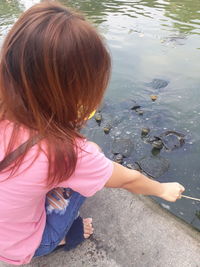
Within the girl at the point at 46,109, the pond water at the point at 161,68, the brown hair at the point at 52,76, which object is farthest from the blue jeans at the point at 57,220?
the pond water at the point at 161,68

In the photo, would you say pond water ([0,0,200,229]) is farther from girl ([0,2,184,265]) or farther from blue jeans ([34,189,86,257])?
girl ([0,2,184,265])

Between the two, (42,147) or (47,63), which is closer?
(47,63)

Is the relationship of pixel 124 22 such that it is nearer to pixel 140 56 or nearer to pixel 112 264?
pixel 140 56

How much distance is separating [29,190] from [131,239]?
41.3 inches

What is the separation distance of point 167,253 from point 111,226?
1.35 ft

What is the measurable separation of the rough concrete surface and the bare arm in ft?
1.63

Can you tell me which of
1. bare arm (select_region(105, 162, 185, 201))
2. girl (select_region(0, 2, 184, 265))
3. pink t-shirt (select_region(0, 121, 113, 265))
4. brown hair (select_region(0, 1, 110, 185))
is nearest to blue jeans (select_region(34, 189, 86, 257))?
pink t-shirt (select_region(0, 121, 113, 265))

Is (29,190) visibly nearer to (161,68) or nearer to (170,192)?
(170,192)

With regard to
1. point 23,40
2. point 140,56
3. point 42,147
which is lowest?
point 140,56

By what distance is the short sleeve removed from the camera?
1.28 metres

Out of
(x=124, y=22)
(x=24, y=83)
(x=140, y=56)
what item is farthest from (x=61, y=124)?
(x=124, y=22)

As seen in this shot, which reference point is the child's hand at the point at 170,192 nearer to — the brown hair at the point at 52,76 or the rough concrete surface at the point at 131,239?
the rough concrete surface at the point at 131,239

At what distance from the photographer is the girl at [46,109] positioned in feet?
3.51

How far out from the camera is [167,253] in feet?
6.49
